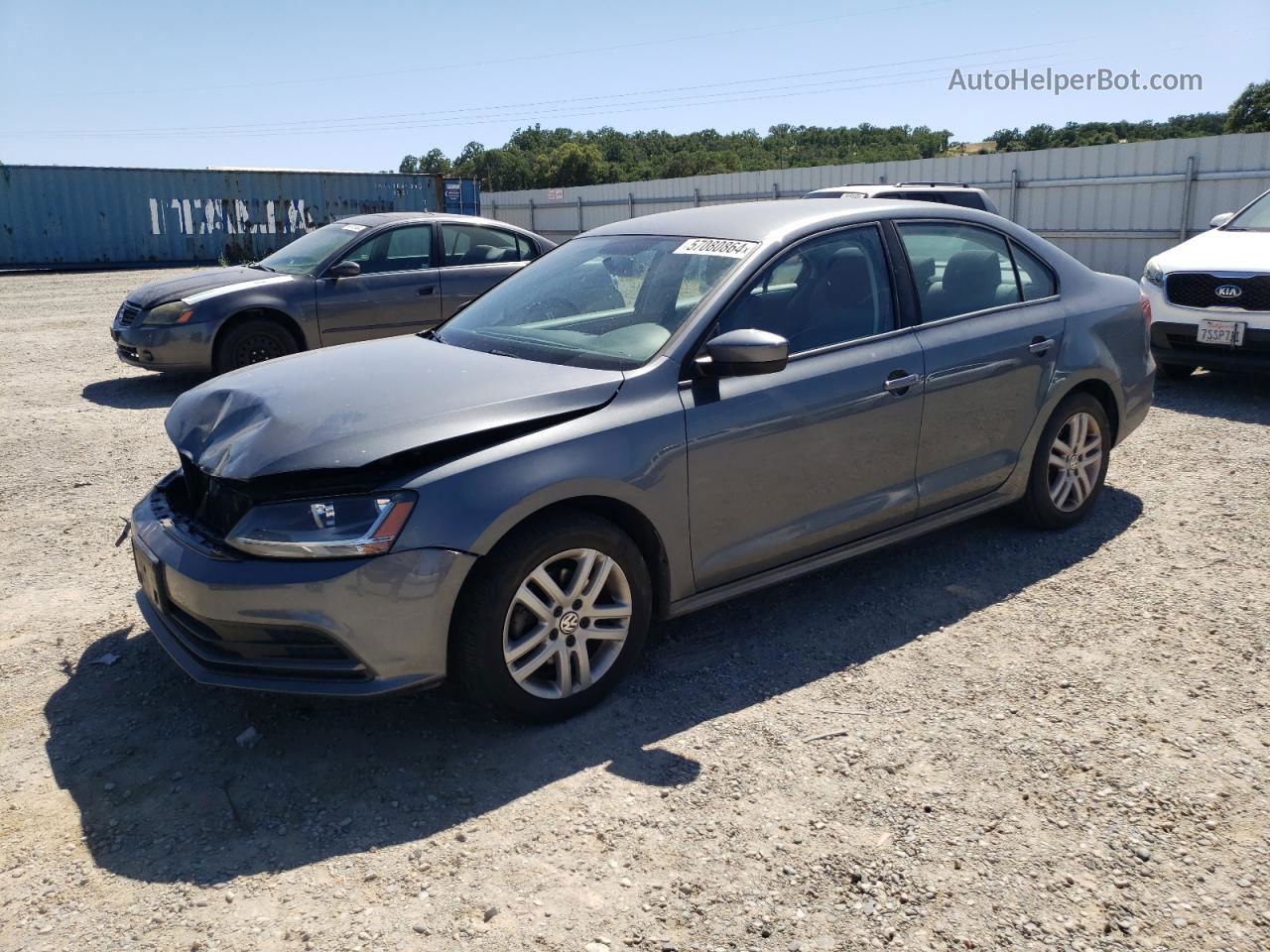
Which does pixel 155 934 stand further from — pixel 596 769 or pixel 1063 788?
pixel 1063 788

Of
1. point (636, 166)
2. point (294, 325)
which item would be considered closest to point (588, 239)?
point (294, 325)

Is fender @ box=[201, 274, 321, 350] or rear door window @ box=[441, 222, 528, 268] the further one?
rear door window @ box=[441, 222, 528, 268]

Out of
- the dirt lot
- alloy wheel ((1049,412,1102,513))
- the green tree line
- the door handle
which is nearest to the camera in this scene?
the dirt lot

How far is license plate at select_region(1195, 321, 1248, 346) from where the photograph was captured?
320 inches

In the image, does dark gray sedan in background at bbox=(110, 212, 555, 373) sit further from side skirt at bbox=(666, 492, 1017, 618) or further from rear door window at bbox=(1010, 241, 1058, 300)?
side skirt at bbox=(666, 492, 1017, 618)

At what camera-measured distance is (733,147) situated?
75500mm

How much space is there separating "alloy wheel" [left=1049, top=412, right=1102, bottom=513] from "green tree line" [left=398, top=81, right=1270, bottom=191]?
26.4 meters

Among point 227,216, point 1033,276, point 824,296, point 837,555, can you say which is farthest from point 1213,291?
point 227,216

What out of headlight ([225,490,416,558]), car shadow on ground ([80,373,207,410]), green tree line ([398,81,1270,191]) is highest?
green tree line ([398,81,1270,191])

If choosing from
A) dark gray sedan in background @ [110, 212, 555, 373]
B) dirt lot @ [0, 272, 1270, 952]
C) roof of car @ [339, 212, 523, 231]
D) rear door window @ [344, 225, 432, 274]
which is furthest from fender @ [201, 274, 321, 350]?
dirt lot @ [0, 272, 1270, 952]

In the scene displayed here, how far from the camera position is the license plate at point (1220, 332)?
8.14 meters

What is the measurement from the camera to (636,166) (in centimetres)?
8331

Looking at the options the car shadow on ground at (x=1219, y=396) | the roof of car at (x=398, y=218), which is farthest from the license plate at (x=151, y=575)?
the car shadow on ground at (x=1219, y=396)

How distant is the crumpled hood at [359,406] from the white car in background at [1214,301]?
6545 millimetres
